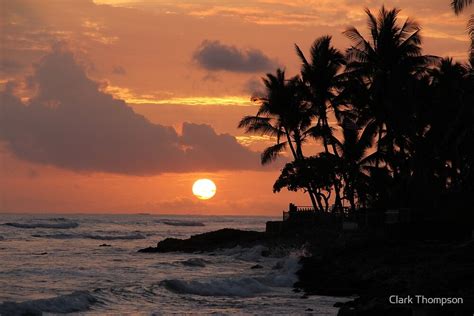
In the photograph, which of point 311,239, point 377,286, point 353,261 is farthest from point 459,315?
point 311,239

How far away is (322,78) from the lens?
1994 inches

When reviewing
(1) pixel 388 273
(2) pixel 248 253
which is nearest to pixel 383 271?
(1) pixel 388 273

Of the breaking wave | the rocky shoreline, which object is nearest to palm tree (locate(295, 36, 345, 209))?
the rocky shoreline

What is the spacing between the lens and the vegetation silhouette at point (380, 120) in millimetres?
42375

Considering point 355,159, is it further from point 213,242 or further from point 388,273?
point 388,273

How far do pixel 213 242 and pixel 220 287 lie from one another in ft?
100

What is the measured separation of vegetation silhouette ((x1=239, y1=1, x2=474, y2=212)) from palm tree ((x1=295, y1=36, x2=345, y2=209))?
0.07 meters

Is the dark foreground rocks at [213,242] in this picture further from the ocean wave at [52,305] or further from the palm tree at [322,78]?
the ocean wave at [52,305]

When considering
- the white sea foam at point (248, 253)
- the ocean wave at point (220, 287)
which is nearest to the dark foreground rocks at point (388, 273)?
the ocean wave at point (220, 287)

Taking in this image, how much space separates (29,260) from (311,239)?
64.6 feet

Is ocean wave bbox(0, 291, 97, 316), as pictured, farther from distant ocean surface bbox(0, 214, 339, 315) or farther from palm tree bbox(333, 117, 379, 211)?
palm tree bbox(333, 117, 379, 211)

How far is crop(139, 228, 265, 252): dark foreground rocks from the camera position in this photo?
2284 inches

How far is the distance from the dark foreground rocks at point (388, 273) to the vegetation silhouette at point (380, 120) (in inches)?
256

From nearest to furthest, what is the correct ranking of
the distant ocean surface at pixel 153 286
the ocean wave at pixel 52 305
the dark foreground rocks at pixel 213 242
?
the ocean wave at pixel 52 305
the distant ocean surface at pixel 153 286
the dark foreground rocks at pixel 213 242
